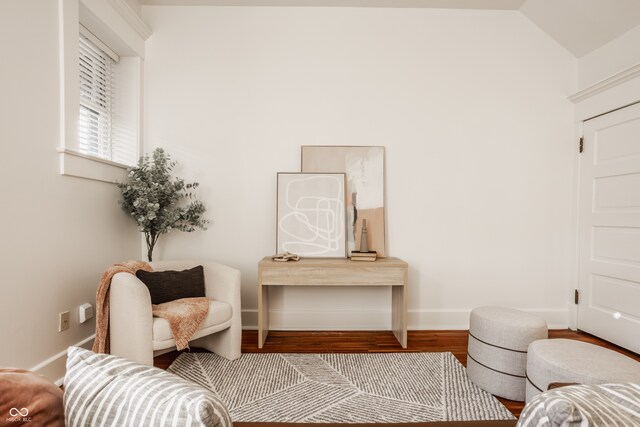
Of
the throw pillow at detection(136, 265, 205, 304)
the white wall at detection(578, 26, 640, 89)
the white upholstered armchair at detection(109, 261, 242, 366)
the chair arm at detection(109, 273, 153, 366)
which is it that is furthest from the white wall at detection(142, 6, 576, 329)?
the chair arm at detection(109, 273, 153, 366)

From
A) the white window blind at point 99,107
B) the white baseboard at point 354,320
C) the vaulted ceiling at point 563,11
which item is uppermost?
the vaulted ceiling at point 563,11

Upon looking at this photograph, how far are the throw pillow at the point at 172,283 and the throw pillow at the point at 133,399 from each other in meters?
1.95

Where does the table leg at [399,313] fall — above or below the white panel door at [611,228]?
below

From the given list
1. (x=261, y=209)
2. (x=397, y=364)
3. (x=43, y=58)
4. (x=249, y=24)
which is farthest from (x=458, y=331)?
(x=43, y=58)

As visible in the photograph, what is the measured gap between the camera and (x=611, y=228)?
9.91 feet

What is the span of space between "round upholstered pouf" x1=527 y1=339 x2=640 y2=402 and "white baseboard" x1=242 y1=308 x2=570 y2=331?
58.5 inches

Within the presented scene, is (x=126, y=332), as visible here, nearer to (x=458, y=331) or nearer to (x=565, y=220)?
(x=458, y=331)

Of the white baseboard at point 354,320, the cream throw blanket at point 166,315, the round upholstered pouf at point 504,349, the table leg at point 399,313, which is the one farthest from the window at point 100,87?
the round upholstered pouf at point 504,349

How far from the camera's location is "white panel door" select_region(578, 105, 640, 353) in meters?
2.81

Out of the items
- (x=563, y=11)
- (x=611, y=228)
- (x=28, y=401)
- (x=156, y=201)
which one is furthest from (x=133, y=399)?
(x=563, y=11)

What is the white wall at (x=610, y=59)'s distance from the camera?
2803mm

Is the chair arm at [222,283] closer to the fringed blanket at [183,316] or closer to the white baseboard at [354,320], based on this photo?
the fringed blanket at [183,316]

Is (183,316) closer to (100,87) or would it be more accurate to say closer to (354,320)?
(354,320)

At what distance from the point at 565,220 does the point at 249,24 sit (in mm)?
3335
